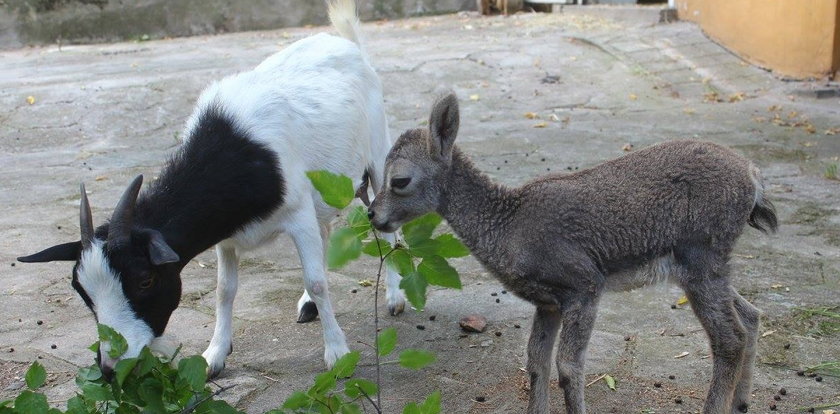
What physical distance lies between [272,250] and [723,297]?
3.28 m

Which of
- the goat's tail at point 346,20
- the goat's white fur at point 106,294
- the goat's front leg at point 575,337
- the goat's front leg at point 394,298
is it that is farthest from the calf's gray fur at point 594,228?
the goat's tail at point 346,20

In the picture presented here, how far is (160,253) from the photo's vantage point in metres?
3.61

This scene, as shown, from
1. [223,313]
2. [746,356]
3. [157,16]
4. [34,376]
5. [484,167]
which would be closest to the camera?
[34,376]

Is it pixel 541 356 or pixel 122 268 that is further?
pixel 541 356

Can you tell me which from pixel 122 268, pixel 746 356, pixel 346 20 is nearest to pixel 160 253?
pixel 122 268

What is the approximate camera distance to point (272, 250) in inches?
242

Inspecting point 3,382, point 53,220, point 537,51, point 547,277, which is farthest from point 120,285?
point 537,51

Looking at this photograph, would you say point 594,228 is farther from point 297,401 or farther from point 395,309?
point 395,309

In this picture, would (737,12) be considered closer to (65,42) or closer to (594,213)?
(594,213)

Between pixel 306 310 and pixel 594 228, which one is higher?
pixel 594 228

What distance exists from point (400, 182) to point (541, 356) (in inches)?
35.5

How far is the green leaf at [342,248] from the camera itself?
10.3 ft

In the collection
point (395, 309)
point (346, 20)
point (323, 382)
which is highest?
point (346, 20)

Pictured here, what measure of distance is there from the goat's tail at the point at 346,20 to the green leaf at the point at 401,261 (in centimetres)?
273
